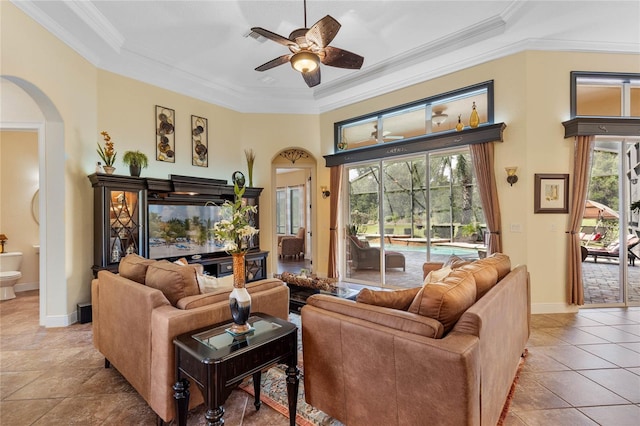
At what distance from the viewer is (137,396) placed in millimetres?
2273

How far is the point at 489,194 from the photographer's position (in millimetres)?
4297

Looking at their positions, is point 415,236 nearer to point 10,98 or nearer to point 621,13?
point 621,13

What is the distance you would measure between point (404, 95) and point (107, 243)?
17.2 ft

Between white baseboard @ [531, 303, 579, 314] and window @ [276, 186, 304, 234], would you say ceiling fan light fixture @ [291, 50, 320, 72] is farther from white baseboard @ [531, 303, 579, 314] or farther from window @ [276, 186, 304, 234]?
window @ [276, 186, 304, 234]

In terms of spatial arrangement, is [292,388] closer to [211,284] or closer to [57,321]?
[211,284]

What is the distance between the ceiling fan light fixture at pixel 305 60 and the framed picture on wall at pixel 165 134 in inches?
120

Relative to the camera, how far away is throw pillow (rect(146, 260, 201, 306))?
2078 millimetres

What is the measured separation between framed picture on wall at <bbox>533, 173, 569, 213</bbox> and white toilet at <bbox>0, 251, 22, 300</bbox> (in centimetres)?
812

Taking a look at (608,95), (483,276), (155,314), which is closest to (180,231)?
(155,314)

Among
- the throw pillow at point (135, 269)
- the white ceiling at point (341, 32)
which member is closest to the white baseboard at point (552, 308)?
the white ceiling at point (341, 32)

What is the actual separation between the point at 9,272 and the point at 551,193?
8.54m

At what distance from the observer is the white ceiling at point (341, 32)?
3.46 meters

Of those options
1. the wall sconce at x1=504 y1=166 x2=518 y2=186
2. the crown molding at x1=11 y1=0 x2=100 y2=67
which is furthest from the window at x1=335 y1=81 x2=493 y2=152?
the crown molding at x1=11 y1=0 x2=100 y2=67

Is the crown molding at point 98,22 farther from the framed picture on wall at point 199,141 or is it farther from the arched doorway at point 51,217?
the framed picture on wall at point 199,141
